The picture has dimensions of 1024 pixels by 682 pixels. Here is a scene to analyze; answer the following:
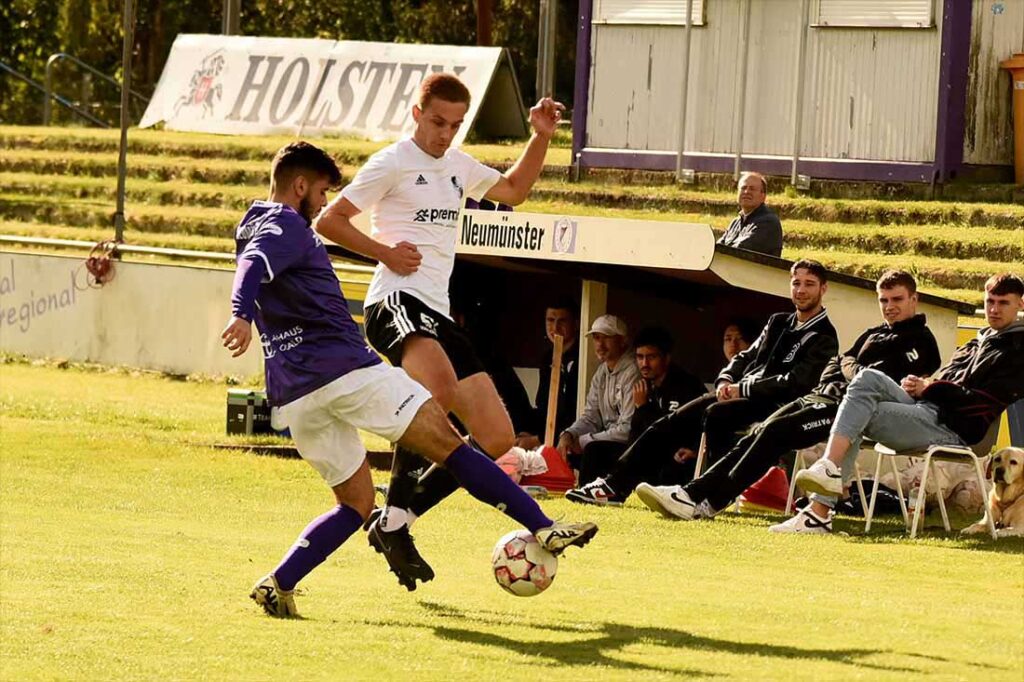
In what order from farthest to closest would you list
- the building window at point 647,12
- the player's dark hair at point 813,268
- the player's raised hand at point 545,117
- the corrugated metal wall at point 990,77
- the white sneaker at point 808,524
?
the building window at point 647,12 → the corrugated metal wall at point 990,77 → the player's dark hair at point 813,268 → the white sneaker at point 808,524 → the player's raised hand at point 545,117

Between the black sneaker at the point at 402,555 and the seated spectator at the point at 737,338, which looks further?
the seated spectator at the point at 737,338

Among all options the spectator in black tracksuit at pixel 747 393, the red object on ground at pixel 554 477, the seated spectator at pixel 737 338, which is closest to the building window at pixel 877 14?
the seated spectator at pixel 737 338

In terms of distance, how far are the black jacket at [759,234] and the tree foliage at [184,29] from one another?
26.9 m

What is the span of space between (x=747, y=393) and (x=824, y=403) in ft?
2.60

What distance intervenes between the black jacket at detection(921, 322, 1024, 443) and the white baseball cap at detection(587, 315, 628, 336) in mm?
3180

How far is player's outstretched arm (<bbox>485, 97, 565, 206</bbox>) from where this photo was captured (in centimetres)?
943

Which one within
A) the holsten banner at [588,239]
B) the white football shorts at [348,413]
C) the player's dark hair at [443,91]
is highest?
the player's dark hair at [443,91]

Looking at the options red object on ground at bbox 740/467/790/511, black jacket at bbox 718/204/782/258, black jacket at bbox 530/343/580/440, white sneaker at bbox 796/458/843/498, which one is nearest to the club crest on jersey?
white sneaker at bbox 796/458/843/498

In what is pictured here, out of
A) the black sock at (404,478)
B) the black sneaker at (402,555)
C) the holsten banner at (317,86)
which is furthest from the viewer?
the holsten banner at (317,86)

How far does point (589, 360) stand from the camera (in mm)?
15234

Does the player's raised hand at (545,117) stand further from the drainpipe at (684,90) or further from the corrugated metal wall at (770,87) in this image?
the drainpipe at (684,90)

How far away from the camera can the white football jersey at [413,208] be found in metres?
9.27

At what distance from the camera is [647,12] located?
25.4 m

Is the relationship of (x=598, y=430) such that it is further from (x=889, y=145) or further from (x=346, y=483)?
(x=889, y=145)
